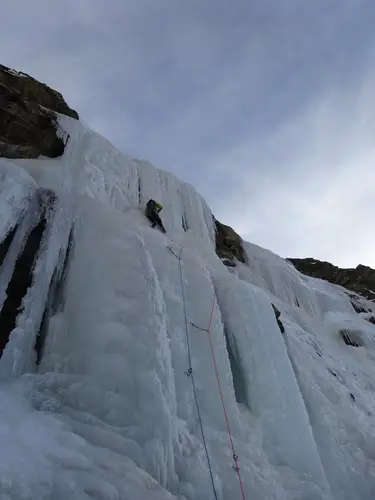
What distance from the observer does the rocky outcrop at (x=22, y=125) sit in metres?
8.03

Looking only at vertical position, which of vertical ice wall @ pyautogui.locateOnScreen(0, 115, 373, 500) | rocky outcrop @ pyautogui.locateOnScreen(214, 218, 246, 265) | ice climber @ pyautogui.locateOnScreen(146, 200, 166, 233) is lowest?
vertical ice wall @ pyautogui.locateOnScreen(0, 115, 373, 500)

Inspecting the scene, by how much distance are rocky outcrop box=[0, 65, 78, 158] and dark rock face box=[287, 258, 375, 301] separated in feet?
51.4

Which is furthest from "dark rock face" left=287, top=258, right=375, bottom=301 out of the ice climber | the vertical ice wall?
the ice climber

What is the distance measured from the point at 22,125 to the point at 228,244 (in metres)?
7.43

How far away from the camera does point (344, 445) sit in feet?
18.8

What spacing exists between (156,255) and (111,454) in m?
2.86

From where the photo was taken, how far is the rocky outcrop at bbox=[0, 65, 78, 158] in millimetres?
8031

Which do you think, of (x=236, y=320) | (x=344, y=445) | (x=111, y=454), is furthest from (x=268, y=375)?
(x=111, y=454)

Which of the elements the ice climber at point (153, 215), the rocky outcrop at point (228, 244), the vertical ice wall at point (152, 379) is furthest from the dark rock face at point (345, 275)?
the ice climber at point (153, 215)

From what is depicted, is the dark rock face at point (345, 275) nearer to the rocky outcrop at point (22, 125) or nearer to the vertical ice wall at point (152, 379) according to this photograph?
the vertical ice wall at point (152, 379)

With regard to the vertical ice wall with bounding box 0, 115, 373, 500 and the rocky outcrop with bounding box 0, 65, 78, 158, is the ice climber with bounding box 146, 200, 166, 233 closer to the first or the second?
the vertical ice wall with bounding box 0, 115, 373, 500

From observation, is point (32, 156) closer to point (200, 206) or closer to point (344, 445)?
point (200, 206)

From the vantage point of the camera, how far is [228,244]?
13.1 meters

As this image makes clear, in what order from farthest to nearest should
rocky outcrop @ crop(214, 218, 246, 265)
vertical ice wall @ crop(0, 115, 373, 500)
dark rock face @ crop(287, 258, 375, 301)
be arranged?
dark rock face @ crop(287, 258, 375, 301) < rocky outcrop @ crop(214, 218, 246, 265) < vertical ice wall @ crop(0, 115, 373, 500)
